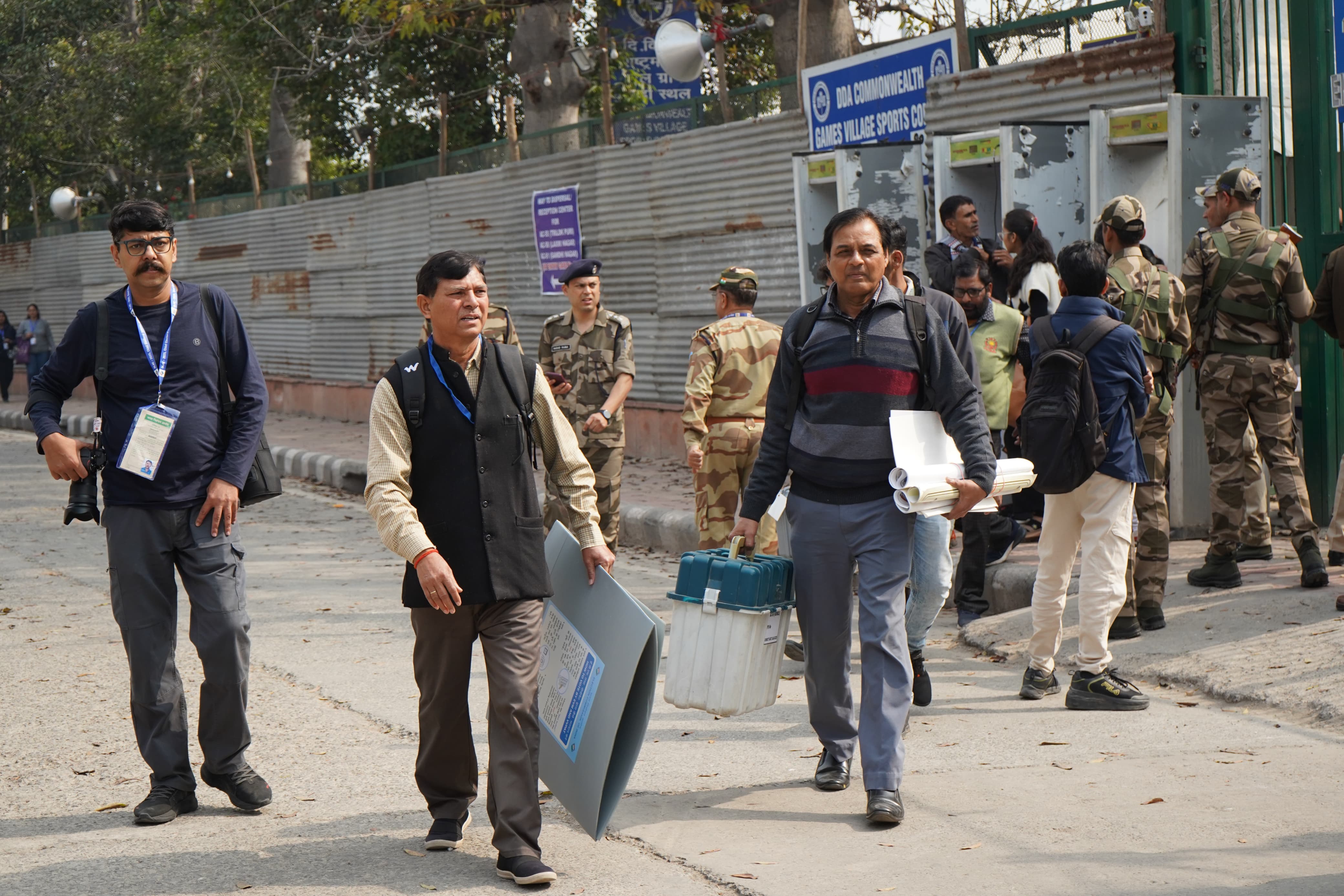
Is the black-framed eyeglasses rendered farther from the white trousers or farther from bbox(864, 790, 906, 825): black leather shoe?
the white trousers

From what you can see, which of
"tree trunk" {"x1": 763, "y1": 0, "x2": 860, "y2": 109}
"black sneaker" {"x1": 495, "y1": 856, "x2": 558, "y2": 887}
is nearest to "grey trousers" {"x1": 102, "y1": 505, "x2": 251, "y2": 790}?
"black sneaker" {"x1": 495, "y1": 856, "x2": 558, "y2": 887}

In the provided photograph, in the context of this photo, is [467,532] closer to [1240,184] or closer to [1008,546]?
[1240,184]

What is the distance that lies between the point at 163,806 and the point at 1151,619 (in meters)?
4.45

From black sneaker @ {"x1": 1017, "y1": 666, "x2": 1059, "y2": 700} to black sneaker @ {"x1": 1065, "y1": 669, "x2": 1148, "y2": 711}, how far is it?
0.18m

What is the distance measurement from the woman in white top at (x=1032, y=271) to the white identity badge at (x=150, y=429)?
455cm

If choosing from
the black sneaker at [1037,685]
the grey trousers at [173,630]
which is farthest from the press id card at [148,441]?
the black sneaker at [1037,685]

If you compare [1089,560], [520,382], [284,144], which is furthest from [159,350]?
[284,144]

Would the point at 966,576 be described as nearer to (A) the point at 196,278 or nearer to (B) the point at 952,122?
(B) the point at 952,122

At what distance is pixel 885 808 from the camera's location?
4531 millimetres

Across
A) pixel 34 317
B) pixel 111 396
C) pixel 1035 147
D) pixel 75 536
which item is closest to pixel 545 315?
pixel 75 536

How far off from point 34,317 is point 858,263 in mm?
28170

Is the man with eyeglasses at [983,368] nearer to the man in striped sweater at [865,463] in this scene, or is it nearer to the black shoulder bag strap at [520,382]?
the man in striped sweater at [865,463]

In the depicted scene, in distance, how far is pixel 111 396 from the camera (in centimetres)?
491

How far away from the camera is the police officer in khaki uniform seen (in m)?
8.49
